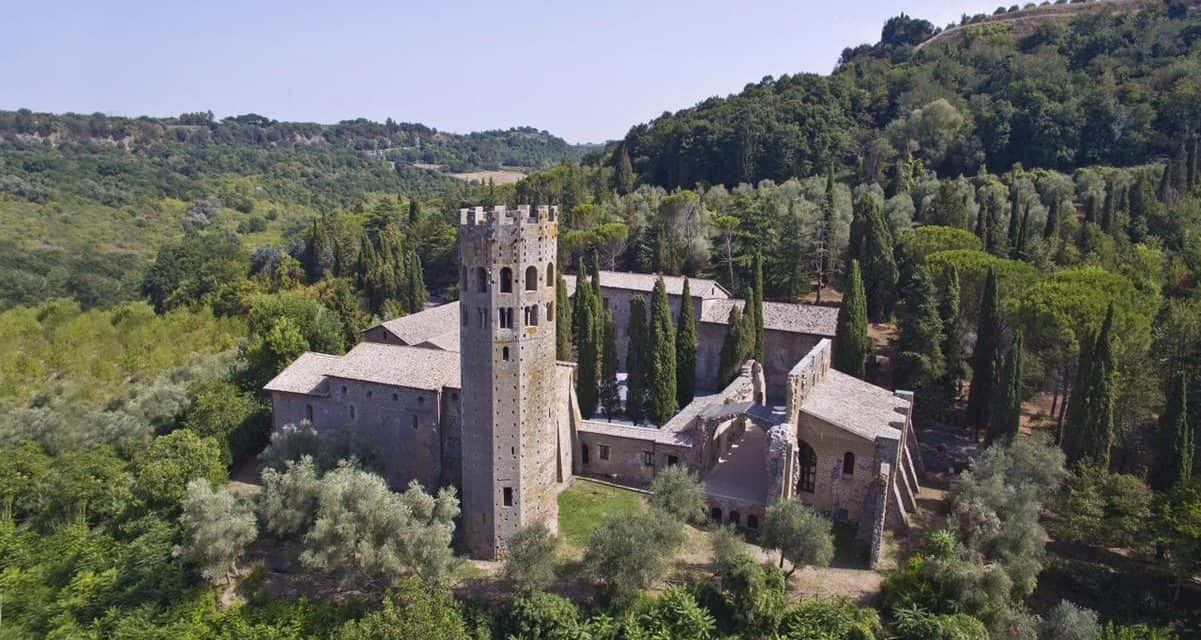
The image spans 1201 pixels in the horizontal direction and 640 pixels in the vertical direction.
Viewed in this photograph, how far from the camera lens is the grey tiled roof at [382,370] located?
33.8 metres

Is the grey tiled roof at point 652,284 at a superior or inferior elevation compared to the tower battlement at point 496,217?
inferior

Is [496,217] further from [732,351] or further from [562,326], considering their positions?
[732,351]

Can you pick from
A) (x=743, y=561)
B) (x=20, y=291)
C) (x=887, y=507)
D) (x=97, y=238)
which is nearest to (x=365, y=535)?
(x=743, y=561)

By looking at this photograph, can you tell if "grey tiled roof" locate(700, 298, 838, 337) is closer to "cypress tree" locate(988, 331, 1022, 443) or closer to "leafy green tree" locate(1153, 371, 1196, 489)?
"cypress tree" locate(988, 331, 1022, 443)

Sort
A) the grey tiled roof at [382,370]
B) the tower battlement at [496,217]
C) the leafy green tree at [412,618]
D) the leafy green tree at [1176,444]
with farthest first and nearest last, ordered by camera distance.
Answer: the grey tiled roof at [382,370]
the leafy green tree at [1176,444]
the tower battlement at [496,217]
the leafy green tree at [412,618]

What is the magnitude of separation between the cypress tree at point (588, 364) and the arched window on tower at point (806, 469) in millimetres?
12602

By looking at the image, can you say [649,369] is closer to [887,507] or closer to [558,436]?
[558,436]

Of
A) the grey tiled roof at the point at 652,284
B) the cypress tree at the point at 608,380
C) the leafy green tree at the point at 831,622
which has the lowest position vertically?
the leafy green tree at the point at 831,622

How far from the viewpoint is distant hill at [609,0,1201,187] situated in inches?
3135

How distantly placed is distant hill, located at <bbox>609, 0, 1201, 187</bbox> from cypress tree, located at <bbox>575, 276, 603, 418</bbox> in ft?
165

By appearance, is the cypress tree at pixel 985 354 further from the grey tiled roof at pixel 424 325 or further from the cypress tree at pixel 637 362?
the grey tiled roof at pixel 424 325

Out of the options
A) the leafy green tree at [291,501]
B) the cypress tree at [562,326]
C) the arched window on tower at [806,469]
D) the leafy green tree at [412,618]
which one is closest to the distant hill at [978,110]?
the cypress tree at [562,326]

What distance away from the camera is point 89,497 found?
34.8 meters

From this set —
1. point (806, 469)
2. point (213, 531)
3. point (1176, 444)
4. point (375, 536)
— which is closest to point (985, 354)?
point (1176, 444)
